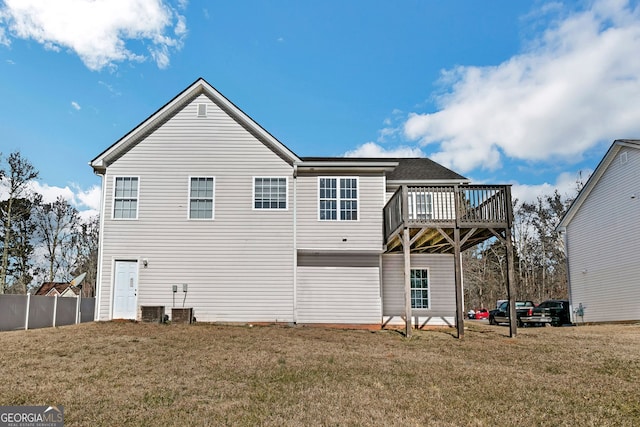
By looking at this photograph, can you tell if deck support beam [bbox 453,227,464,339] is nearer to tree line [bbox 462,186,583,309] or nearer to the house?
the house

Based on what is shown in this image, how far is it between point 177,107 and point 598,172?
64.5ft

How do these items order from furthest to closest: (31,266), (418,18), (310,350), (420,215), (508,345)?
(31,266)
(420,215)
(418,18)
(508,345)
(310,350)

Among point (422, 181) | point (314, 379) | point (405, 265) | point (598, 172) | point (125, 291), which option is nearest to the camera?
point (314, 379)

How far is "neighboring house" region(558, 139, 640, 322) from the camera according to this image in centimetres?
2066

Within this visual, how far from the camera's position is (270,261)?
52.1ft

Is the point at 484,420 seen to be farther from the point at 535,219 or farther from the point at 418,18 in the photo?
the point at 535,219

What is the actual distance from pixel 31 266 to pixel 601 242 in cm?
4054

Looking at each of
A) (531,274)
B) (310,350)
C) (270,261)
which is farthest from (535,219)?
(310,350)

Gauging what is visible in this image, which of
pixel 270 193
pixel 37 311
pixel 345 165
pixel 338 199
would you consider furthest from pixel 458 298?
pixel 37 311

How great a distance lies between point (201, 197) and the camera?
52.7ft

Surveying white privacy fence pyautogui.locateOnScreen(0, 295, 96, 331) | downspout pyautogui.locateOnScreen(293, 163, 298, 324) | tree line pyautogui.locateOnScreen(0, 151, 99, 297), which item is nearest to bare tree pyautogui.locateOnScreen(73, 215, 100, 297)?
tree line pyautogui.locateOnScreen(0, 151, 99, 297)

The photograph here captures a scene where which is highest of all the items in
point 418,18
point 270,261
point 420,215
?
point 418,18

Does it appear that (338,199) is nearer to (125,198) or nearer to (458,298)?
(458,298)

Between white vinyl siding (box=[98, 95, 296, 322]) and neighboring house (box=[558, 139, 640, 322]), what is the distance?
50.7 ft
